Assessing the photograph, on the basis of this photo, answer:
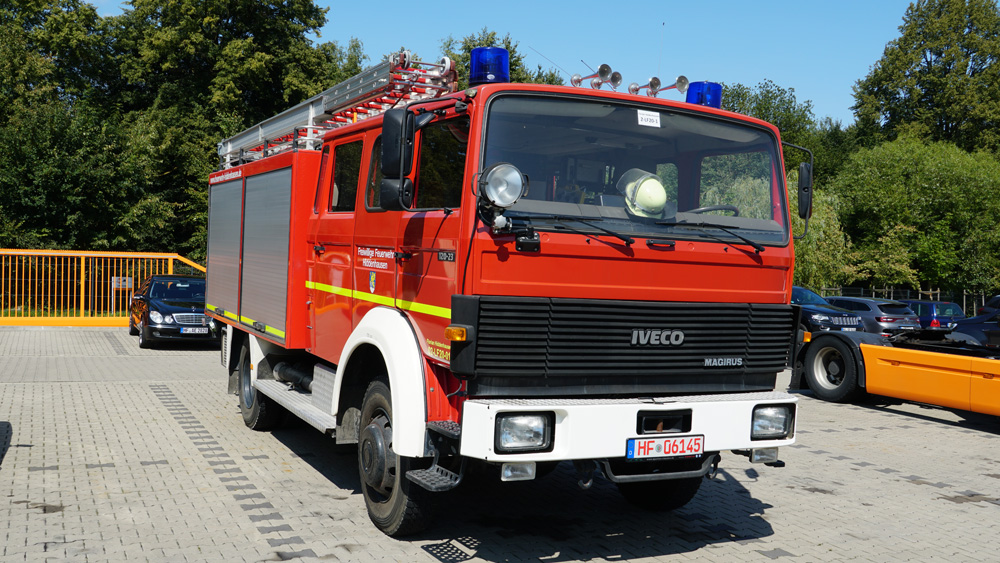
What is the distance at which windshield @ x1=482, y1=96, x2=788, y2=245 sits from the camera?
470 cm

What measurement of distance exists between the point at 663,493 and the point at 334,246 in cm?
305

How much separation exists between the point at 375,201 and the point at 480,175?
1.47 meters

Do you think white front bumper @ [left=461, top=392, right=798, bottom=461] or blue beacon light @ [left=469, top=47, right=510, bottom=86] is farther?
blue beacon light @ [left=469, top=47, right=510, bottom=86]

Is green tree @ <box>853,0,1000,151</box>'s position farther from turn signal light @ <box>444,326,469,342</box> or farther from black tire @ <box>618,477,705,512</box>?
turn signal light @ <box>444,326,469,342</box>

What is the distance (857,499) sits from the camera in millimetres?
6734

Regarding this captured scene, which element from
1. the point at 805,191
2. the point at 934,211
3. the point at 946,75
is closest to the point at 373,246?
the point at 805,191

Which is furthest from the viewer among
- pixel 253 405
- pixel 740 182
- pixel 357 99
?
pixel 253 405

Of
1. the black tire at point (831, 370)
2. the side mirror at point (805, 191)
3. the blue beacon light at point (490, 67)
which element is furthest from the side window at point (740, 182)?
the black tire at point (831, 370)

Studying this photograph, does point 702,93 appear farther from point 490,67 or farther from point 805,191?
point 490,67

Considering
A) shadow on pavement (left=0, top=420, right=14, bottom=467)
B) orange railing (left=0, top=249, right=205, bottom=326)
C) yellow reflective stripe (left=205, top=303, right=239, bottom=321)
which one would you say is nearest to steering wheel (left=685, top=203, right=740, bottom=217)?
yellow reflective stripe (left=205, top=303, right=239, bottom=321)

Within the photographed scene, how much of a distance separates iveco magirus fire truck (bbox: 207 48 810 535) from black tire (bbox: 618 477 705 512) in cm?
3

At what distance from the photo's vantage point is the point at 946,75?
184ft

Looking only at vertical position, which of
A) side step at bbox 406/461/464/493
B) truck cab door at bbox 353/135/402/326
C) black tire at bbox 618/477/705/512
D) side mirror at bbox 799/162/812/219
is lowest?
black tire at bbox 618/477/705/512

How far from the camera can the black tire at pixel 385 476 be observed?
509 cm
